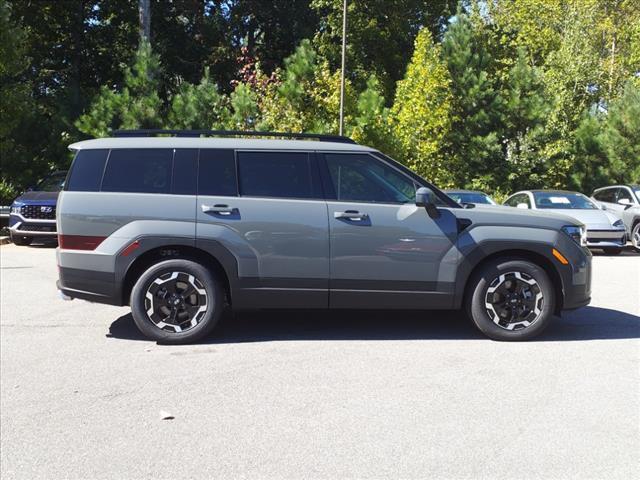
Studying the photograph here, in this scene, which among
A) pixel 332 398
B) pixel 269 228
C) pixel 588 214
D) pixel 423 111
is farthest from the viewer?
pixel 423 111

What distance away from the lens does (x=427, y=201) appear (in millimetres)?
5750

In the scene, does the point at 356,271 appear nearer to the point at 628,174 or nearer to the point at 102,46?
the point at 628,174

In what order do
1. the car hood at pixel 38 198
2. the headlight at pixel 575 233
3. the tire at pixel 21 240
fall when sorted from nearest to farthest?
the headlight at pixel 575 233, the car hood at pixel 38 198, the tire at pixel 21 240

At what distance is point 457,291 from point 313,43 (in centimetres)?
2777

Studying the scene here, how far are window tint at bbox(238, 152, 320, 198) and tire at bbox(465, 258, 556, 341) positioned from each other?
5.90 feet

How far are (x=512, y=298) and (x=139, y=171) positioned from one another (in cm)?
375

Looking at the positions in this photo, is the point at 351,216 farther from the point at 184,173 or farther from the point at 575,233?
the point at 575,233

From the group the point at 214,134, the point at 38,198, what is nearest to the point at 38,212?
the point at 38,198

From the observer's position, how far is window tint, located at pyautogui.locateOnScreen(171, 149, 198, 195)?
6004 millimetres

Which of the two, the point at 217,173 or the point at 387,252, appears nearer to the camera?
the point at 387,252

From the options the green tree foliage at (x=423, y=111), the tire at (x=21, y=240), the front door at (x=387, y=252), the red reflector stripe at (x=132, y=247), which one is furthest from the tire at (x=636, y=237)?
the tire at (x=21, y=240)

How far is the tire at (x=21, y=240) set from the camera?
15047 millimetres

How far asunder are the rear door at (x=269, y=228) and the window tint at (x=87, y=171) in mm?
952

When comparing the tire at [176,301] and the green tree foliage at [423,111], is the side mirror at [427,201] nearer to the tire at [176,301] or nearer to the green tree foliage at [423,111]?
the tire at [176,301]
